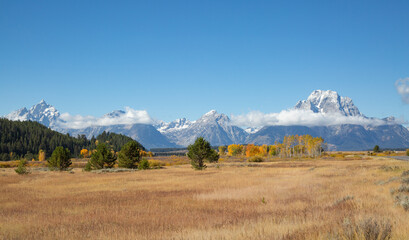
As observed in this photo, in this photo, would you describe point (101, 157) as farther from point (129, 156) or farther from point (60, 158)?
point (60, 158)

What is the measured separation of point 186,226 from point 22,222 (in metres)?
6.57

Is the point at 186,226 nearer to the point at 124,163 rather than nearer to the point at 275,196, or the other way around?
the point at 275,196

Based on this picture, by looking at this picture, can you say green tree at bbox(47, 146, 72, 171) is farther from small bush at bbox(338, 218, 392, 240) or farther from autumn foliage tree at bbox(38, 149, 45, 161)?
autumn foliage tree at bbox(38, 149, 45, 161)

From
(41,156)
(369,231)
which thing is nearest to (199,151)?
(369,231)

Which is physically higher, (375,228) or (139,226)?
(375,228)

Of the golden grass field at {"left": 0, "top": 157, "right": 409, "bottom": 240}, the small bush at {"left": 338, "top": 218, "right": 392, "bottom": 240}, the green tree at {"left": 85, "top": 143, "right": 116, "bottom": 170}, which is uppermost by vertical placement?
the green tree at {"left": 85, "top": 143, "right": 116, "bottom": 170}

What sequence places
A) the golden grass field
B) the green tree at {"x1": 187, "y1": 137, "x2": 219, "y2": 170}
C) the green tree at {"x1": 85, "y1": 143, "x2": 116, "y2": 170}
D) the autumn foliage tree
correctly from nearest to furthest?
the golden grass field, the green tree at {"x1": 187, "y1": 137, "x2": 219, "y2": 170}, the green tree at {"x1": 85, "y1": 143, "x2": 116, "y2": 170}, the autumn foliage tree

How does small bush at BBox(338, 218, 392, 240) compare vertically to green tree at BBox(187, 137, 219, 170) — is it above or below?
below

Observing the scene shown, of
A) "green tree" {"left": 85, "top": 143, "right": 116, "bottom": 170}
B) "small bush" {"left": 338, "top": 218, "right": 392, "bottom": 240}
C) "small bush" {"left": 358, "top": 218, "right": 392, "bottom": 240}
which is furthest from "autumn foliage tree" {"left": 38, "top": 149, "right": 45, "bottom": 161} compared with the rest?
"small bush" {"left": 358, "top": 218, "right": 392, "bottom": 240}

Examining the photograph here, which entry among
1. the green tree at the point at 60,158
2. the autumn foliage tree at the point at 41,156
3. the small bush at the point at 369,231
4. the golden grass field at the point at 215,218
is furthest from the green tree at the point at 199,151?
the autumn foliage tree at the point at 41,156

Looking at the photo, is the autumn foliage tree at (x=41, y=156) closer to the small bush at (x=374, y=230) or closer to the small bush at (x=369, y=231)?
the small bush at (x=369, y=231)

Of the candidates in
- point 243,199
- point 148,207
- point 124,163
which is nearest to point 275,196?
point 243,199

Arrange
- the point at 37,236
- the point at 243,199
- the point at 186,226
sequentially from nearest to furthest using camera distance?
the point at 37,236 → the point at 186,226 → the point at 243,199

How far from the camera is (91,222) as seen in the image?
482 inches
